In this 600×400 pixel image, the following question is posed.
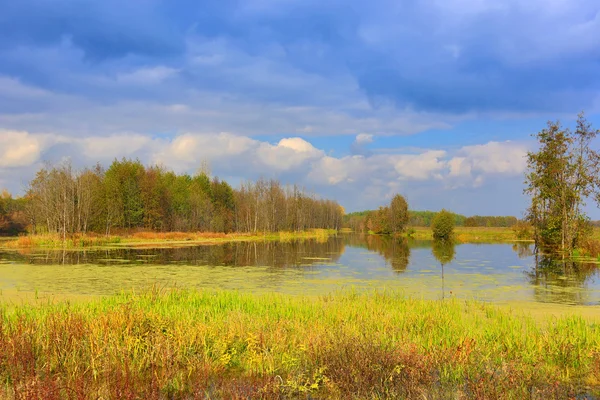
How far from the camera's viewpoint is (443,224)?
192 ft

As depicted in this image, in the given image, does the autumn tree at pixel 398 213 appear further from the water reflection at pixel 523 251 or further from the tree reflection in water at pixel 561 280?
the tree reflection in water at pixel 561 280

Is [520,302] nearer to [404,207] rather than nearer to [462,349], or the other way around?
[462,349]

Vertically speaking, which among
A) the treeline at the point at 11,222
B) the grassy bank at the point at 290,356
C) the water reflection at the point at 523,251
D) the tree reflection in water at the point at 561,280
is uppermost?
the treeline at the point at 11,222

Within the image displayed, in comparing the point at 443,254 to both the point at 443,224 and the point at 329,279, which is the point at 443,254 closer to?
the point at 329,279

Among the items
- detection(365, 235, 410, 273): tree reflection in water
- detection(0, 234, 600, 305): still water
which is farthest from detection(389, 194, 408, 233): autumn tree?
detection(0, 234, 600, 305): still water

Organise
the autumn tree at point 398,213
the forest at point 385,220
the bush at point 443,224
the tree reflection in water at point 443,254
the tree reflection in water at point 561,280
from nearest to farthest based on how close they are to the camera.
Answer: the tree reflection in water at point 561,280, the tree reflection in water at point 443,254, the bush at point 443,224, the autumn tree at point 398,213, the forest at point 385,220

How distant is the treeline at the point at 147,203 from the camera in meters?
43.1

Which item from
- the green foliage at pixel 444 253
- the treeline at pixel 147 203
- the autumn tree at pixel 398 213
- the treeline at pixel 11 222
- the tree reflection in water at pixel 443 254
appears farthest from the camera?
the autumn tree at pixel 398 213

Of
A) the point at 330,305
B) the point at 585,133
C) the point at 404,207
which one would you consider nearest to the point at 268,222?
the point at 404,207

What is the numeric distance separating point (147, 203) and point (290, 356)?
5354 cm

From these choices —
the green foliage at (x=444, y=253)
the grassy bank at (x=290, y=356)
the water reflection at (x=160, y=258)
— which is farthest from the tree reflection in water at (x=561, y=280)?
the water reflection at (x=160, y=258)

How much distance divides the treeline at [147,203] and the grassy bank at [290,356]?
110ft

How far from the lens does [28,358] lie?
17.5 feet

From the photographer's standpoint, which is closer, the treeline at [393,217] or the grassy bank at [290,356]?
the grassy bank at [290,356]
